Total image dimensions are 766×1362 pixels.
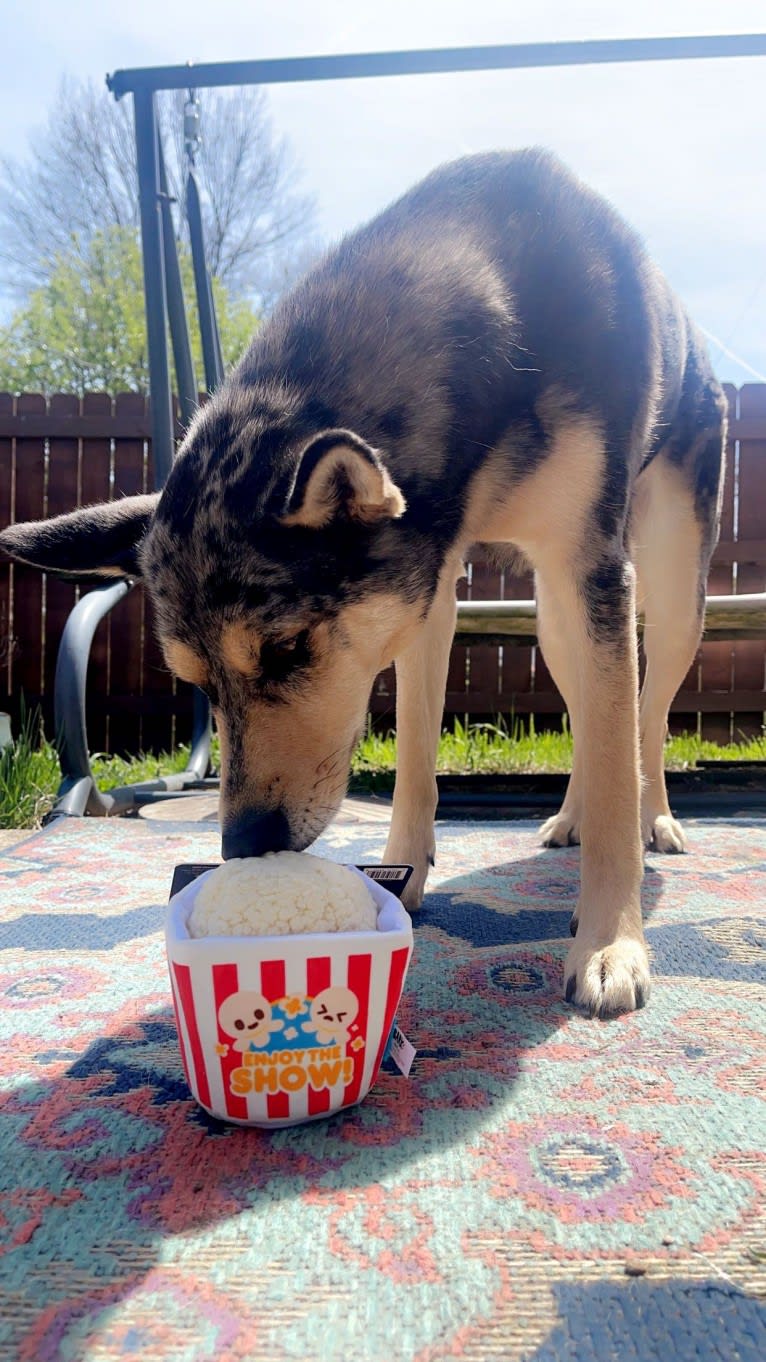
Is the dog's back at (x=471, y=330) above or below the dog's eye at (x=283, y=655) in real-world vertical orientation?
above

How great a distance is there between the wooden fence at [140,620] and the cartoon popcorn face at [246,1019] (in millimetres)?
7261

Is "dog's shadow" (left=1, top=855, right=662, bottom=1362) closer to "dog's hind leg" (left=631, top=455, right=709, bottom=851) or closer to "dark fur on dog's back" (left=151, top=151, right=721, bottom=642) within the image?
"dark fur on dog's back" (left=151, top=151, right=721, bottom=642)

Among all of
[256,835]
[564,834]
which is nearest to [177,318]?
[564,834]

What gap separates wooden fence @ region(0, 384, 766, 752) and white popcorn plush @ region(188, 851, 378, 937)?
7.05m

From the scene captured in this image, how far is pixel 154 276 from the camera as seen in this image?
5.22m

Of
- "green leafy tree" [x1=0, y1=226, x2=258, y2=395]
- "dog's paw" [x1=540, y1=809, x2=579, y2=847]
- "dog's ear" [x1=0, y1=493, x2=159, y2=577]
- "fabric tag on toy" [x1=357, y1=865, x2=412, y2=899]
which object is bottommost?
"dog's paw" [x1=540, y1=809, x2=579, y2=847]

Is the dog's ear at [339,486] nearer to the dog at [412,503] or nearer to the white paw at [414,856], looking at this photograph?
the dog at [412,503]

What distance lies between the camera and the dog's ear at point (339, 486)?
178cm

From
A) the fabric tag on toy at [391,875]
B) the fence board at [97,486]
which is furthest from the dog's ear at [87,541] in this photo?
the fence board at [97,486]

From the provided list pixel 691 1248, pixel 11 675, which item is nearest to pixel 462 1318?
pixel 691 1248

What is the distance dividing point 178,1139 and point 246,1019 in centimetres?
20

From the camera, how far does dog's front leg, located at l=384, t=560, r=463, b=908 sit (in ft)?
9.83

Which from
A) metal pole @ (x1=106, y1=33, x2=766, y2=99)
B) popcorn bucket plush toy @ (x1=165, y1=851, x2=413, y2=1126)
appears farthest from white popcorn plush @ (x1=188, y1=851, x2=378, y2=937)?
metal pole @ (x1=106, y1=33, x2=766, y2=99)

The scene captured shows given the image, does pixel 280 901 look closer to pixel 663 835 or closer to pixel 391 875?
pixel 391 875
